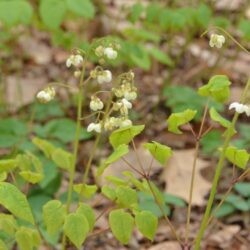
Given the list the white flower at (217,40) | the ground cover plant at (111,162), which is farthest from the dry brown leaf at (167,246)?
the white flower at (217,40)

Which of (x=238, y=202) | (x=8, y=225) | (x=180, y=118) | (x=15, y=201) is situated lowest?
(x=238, y=202)

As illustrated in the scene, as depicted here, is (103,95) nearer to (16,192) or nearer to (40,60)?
(40,60)

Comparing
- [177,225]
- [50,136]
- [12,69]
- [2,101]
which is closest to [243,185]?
[177,225]

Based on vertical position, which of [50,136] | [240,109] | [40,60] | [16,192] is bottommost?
[40,60]

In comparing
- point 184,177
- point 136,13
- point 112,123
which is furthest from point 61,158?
point 136,13

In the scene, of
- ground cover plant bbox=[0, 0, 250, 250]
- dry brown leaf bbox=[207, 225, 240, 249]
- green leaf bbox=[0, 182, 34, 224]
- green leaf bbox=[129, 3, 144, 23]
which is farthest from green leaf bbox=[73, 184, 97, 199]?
green leaf bbox=[129, 3, 144, 23]

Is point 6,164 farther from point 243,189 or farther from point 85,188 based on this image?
point 243,189

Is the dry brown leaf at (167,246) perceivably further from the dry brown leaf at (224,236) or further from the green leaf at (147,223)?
the green leaf at (147,223)
